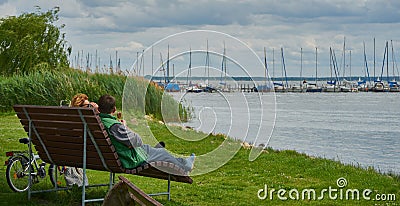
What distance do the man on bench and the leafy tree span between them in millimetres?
33779

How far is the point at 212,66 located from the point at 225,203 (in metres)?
1.46

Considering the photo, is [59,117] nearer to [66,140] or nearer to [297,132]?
[66,140]

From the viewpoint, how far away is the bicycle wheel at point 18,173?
751 cm

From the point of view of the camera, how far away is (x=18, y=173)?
7.59 metres

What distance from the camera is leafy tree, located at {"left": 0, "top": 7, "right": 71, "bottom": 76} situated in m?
40.5

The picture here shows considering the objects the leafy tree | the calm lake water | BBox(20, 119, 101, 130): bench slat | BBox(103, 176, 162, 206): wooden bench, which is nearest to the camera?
BBox(103, 176, 162, 206): wooden bench

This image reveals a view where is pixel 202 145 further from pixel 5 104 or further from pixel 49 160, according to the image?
pixel 5 104

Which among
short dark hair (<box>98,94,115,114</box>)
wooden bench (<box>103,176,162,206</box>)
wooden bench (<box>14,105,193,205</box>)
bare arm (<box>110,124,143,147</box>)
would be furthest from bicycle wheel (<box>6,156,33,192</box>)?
wooden bench (<box>103,176,162,206</box>)

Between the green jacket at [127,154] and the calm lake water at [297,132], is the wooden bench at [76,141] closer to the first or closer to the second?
the green jacket at [127,154]

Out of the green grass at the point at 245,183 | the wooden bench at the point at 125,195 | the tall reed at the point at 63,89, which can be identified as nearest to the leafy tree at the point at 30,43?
the tall reed at the point at 63,89

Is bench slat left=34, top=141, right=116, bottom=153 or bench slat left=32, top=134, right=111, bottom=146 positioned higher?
bench slat left=32, top=134, right=111, bottom=146

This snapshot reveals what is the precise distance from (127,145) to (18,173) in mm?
1862

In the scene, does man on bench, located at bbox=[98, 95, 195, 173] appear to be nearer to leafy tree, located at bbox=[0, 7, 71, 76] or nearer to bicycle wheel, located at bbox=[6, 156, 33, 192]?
bicycle wheel, located at bbox=[6, 156, 33, 192]

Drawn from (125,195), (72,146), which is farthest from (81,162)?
(125,195)
